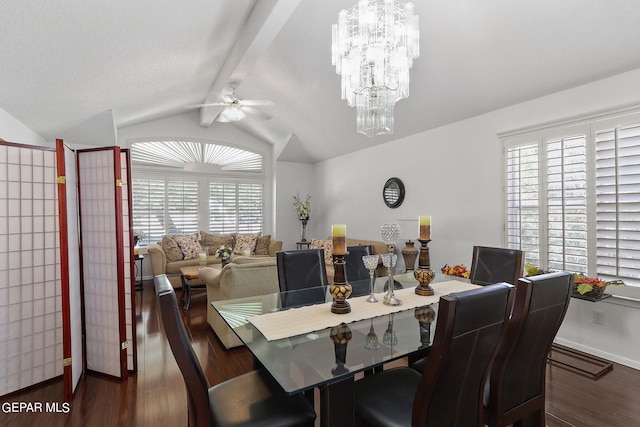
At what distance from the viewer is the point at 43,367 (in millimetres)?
2324

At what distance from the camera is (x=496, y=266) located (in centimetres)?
256

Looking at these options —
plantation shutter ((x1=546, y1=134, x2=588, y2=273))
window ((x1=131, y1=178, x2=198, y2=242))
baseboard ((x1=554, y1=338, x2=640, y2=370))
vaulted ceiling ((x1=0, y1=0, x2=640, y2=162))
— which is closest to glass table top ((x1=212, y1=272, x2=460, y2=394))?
plantation shutter ((x1=546, y1=134, x2=588, y2=273))

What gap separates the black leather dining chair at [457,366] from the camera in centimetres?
109

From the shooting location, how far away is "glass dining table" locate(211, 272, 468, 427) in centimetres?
116

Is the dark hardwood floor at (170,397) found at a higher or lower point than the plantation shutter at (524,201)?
lower

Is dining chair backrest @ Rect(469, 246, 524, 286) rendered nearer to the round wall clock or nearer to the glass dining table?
the glass dining table

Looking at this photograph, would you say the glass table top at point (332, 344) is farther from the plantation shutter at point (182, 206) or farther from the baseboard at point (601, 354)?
the plantation shutter at point (182, 206)

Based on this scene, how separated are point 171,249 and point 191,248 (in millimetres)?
348

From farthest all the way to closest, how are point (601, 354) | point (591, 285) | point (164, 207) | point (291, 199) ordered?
point (291, 199), point (164, 207), point (601, 354), point (591, 285)

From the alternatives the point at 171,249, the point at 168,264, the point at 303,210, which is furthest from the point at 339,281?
the point at 303,210

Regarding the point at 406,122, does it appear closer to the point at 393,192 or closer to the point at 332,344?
the point at 393,192

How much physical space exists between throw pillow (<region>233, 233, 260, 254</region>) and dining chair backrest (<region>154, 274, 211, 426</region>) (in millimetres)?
5137

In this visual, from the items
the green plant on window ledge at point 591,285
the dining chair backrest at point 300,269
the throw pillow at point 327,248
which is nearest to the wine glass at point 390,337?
the dining chair backrest at point 300,269

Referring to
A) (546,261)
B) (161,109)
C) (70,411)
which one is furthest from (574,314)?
(161,109)
